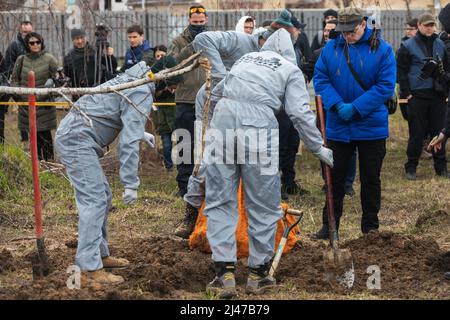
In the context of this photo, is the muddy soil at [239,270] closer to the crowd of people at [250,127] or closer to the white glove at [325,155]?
the crowd of people at [250,127]

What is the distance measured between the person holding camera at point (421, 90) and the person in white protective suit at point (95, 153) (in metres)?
6.54

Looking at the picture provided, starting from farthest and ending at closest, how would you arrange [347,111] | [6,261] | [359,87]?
1. [359,87]
2. [347,111]
3. [6,261]

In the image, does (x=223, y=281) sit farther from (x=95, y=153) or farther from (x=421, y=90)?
(x=421, y=90)

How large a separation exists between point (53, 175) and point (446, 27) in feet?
19.5

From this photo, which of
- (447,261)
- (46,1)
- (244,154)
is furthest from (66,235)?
(447,261)

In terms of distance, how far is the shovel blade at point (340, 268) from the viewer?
712 centimetres

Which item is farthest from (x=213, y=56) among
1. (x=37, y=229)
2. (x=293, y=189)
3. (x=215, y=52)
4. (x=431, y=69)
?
(x=293, y=189)

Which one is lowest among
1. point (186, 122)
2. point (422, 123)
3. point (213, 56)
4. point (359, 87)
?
point (422, 123)

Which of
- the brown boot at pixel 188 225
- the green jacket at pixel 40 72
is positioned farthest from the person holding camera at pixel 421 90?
the green jacket at pixel 40 72

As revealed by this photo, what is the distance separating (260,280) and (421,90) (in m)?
6.57

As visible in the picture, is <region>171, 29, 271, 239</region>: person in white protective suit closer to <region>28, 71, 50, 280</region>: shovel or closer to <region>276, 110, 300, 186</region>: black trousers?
<region>28, 71, 50, 280</region>: shovel

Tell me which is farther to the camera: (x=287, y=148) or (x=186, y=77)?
(x=287, y=148)

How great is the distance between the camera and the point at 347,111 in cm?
837
